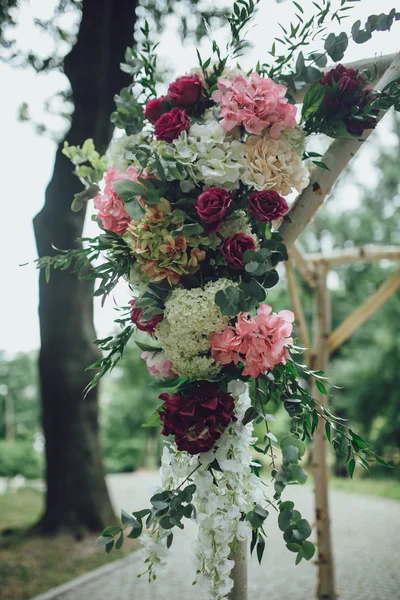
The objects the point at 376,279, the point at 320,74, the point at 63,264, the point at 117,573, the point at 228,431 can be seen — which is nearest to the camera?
the point at 228,431

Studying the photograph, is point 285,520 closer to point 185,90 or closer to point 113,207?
point 113,207

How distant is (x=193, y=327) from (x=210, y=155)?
1.51 ft

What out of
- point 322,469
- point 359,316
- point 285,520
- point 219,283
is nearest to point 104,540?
point 285,520

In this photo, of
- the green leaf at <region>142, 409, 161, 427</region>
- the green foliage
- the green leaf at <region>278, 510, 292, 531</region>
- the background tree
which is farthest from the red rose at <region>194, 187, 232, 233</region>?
the green foliage

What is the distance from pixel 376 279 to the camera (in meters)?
12.7

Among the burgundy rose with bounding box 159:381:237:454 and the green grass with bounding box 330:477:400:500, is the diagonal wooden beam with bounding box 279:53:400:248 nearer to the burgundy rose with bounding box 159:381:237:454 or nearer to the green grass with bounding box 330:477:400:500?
the burgundy rose with bounding box 159:381:237:454

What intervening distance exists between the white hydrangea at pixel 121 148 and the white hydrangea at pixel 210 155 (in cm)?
21

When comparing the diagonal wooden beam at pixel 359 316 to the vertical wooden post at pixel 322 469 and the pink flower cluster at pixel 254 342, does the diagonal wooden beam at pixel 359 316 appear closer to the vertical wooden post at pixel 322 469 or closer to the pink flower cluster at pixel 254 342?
the vertical wooden post at pixel 322 469

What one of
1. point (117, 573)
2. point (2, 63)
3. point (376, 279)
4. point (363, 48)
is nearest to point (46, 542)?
point (117, 573)

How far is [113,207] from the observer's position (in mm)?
1496

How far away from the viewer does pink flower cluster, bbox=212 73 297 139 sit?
4.69 feet

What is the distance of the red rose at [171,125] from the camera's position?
1475mm

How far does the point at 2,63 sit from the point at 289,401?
5.04 meters

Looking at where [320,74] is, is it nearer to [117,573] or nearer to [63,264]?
[63,264]
